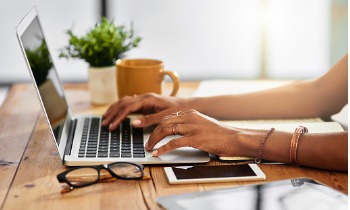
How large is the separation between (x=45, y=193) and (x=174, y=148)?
0.28 meters

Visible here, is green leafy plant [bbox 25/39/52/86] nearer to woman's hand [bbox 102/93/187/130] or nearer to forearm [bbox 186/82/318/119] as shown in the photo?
woman's hand [bbox 102/93/187/130]

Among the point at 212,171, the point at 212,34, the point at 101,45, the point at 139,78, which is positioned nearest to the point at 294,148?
the point at 212,171

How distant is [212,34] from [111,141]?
322cm

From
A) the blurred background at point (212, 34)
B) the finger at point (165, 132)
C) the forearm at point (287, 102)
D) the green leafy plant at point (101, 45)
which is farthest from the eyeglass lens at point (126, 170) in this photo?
the blurred background at point (212, 34)

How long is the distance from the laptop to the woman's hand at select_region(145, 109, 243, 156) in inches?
0.9

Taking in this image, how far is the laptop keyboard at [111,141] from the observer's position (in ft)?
4.39

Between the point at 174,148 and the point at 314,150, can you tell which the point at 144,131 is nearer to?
the point at 174,148

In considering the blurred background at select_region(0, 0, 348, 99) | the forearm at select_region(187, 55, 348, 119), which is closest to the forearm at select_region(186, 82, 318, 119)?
the forearm at select_region(187, 55, 348, 119)

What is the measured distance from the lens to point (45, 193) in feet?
3.77

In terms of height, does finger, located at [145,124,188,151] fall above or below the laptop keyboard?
above

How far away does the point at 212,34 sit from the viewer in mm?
4586

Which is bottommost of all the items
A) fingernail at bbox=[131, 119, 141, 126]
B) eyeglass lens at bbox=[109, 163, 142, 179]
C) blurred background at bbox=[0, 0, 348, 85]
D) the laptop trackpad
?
blurred background at bbox=[0, 0, 348, 85]

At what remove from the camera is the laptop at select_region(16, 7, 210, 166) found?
51.4 inches

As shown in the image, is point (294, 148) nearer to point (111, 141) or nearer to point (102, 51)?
point (111, 141)
